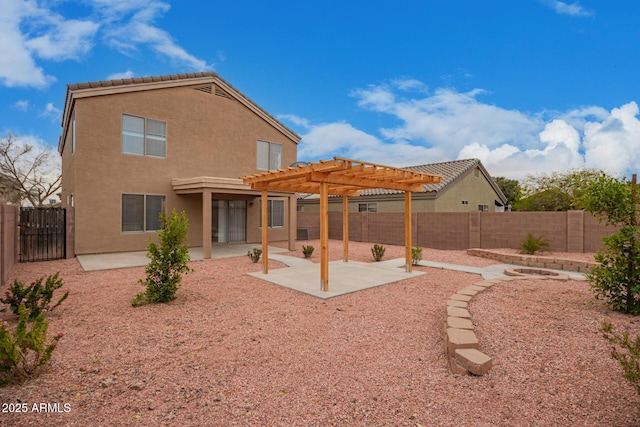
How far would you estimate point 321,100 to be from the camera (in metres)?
17.4

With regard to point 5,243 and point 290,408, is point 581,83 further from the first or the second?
point 5,243

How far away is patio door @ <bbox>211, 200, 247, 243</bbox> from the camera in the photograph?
53.6 ft

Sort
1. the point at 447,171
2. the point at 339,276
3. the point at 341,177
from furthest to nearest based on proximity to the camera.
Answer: the point at 447,171 → the point at 339,276 → the point at 341,177

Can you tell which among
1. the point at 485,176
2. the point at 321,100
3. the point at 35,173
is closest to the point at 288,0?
the point at 321,100

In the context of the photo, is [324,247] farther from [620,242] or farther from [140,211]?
[140,211]

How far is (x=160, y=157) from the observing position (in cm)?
1387

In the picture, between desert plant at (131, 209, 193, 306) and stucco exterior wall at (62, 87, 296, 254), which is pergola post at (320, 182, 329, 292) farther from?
stucco exterior wall at (62, 87, 296, 254)

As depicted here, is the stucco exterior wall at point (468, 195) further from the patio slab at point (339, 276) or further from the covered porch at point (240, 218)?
the patio slab at point (339, 276)

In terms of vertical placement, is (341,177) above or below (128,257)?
above

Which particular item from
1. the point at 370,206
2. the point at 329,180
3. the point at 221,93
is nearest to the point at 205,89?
the point at 221,93

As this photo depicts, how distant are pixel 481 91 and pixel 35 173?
31170 mm

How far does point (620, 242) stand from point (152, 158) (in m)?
14.5

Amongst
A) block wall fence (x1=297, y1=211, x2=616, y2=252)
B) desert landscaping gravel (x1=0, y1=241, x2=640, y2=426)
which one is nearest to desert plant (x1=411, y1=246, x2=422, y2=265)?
desert landscaping gravel (x1=0, y1=241, x2=640, y2=426)

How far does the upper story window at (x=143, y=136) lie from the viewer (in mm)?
13073
